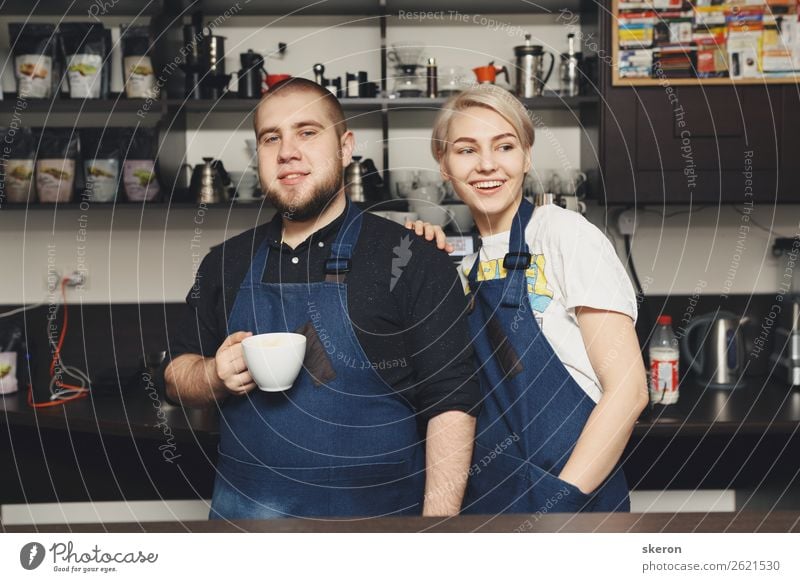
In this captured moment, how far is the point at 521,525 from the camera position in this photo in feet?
2.51

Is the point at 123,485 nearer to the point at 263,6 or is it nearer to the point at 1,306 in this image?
the point at 1,306

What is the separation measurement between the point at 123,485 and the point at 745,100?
2036mm

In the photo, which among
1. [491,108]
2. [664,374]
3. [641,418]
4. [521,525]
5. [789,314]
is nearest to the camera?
[521,525]

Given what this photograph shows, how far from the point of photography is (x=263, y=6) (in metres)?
2.09

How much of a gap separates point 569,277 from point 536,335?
0.10m

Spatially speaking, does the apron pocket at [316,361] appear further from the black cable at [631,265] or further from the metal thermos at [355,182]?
the black cable at [631,265]

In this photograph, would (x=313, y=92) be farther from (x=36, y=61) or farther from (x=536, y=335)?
(x=36, y=61)

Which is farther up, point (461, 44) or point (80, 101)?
point (461, 44)

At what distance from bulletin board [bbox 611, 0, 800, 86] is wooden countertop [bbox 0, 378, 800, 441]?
2.59 ft

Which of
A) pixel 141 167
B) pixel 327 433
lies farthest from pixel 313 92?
pixel 141 167
